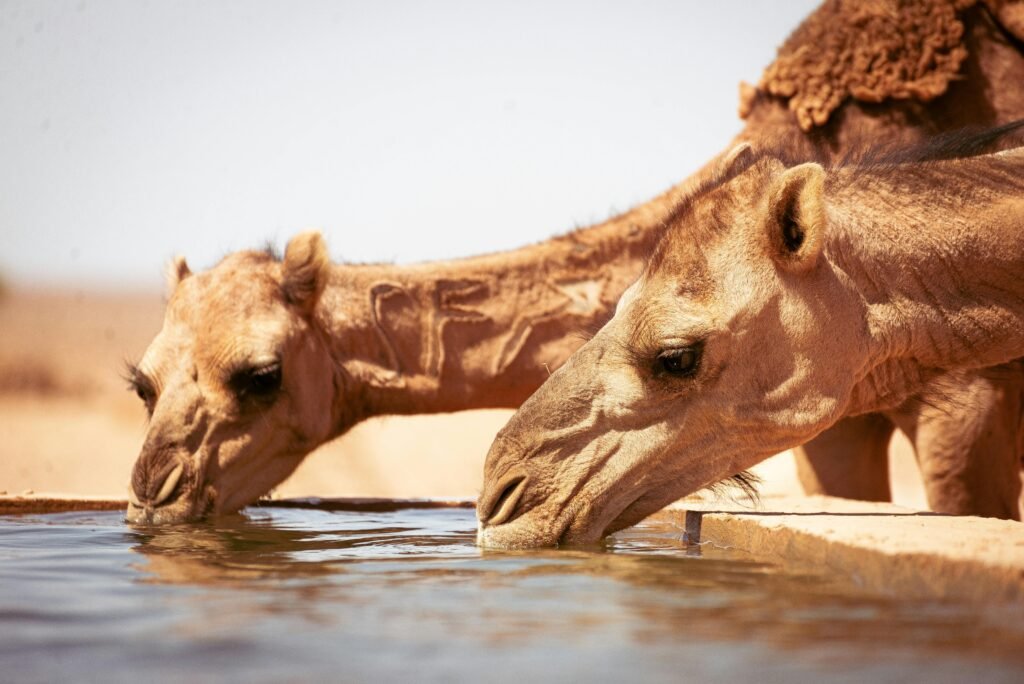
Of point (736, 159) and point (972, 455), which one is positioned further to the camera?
point (972, 455)

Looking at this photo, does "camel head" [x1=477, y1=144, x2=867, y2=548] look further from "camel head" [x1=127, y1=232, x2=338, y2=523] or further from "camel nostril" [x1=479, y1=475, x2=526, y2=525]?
"camel head" [x1=127, y1=232, x2=338, y2=523]

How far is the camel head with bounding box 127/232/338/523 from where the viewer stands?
257 inches

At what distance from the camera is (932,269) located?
14.9ft

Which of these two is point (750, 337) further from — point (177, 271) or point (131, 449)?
point (131, 449)

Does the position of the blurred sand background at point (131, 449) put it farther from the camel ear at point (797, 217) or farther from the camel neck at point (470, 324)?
the camel ear at point (797, 217)

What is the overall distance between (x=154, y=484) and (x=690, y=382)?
10.6 feet

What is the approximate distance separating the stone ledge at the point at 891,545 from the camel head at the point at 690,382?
36 cm

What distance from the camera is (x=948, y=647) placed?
2436mm

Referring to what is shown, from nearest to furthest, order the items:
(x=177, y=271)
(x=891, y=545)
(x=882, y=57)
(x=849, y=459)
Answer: (x=891, y=545)
(x=849, y=459)
(x=882, y=57)
(x=177, y=271)

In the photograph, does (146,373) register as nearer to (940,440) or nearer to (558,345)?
(558,345)

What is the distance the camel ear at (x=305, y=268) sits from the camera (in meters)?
6.95

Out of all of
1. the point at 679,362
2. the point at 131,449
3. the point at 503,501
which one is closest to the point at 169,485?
the point at 503,501

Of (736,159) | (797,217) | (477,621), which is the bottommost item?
(477,621)

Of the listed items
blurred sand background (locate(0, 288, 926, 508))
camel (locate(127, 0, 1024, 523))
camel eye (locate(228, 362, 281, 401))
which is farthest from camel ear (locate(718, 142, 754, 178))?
blurred sand background (locate(0, 288, 926, 508))
